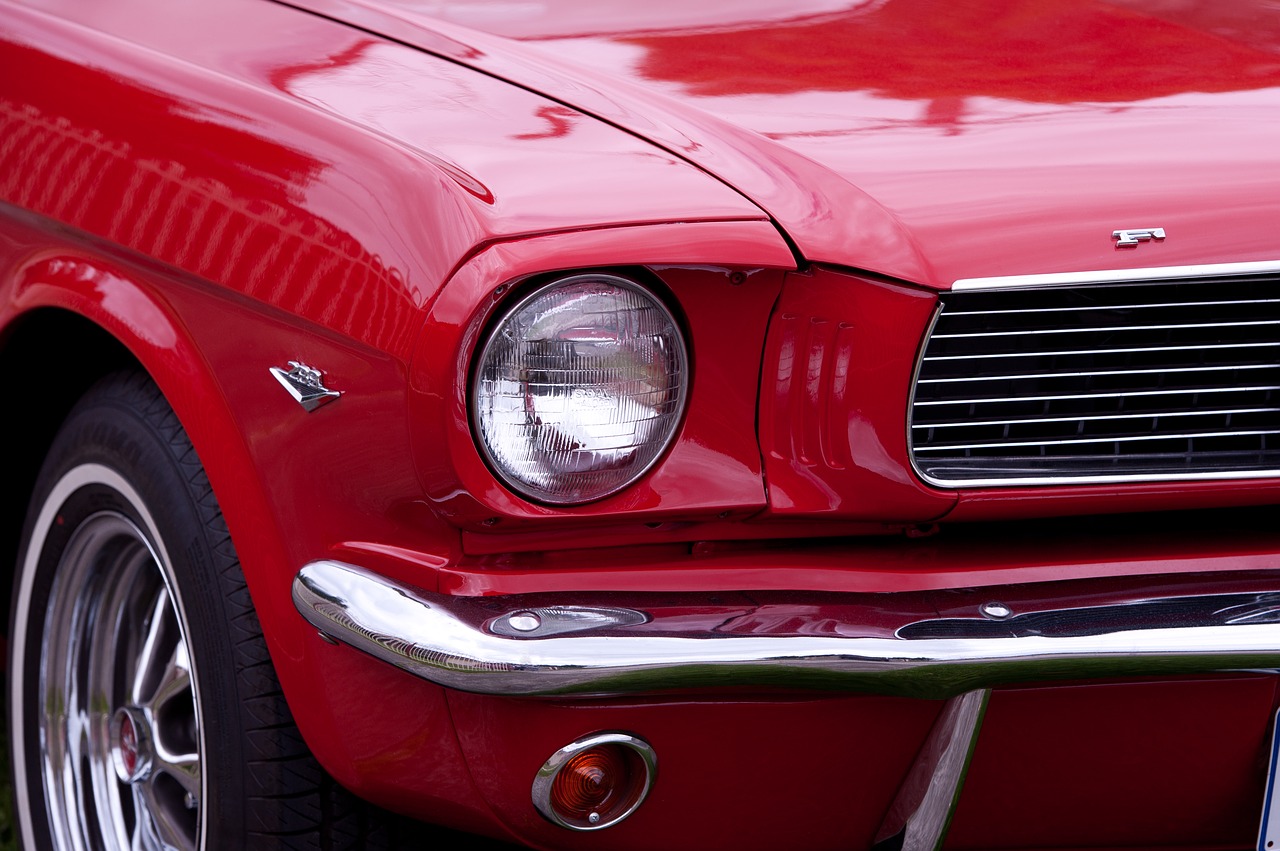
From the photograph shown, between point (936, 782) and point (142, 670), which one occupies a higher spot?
point (142, 670)

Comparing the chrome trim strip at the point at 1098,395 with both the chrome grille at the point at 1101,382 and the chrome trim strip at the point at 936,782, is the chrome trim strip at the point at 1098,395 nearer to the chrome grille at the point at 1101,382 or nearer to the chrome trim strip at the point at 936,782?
the chrome grille at the point at 1101,382

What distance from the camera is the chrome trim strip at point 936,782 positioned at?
1597 mm

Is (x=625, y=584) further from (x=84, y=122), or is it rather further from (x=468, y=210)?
(x=84, y=122)

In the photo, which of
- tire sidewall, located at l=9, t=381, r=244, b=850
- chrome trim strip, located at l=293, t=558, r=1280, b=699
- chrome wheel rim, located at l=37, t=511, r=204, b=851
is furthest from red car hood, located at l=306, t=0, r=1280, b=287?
chrome wheel rim, located at l=37, t=511, r=204, b=851

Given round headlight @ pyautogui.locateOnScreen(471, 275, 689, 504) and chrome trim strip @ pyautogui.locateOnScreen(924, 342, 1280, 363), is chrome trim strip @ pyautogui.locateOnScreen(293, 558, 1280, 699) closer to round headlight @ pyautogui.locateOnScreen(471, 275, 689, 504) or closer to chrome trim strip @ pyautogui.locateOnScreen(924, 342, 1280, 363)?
round headlight @ pyautogui.locateOnScreen(471, 275, 689, 504)

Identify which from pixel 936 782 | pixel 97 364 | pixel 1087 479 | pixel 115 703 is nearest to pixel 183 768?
pixel 115 703

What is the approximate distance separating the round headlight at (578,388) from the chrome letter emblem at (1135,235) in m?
0.50

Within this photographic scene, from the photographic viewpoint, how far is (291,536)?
5.48 feet

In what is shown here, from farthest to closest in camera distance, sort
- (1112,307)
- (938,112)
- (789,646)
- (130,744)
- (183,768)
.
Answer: (130,744)
(183,768)
(938,112)
(1112,307)
(789,646)

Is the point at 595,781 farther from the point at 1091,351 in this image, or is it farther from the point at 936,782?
the point at 1091,351

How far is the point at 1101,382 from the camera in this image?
5.49 feet

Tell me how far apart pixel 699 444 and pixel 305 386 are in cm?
45

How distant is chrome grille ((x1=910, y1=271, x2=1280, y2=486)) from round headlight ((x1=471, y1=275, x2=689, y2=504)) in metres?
0.30

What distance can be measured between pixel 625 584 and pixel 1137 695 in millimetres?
602
